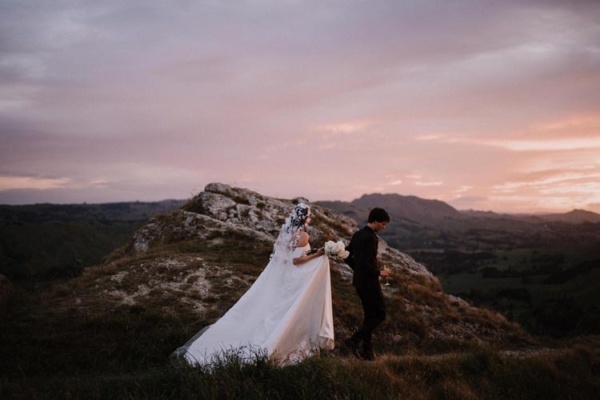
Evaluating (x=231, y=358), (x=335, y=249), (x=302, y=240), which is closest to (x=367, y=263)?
(x=335, y=249)

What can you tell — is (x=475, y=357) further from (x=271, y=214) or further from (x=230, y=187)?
(x=230, y=187)

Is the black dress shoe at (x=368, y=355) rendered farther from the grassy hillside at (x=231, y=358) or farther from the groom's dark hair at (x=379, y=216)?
the groom's dark hair at (x=379, y=216)

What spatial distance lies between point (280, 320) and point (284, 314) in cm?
17

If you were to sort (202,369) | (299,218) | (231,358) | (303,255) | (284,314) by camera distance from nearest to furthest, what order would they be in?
(202,369) → (231,358) → (284,314) → (303,255) → (299,218)

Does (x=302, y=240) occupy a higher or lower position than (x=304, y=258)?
higher

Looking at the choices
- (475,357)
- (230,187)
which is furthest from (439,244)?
(475,357)

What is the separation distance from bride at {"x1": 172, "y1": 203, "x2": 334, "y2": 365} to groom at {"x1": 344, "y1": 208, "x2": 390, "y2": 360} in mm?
774

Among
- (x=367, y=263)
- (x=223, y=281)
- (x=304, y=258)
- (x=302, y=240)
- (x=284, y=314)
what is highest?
(x=302, y=240)

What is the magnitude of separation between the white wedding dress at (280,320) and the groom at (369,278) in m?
0.78

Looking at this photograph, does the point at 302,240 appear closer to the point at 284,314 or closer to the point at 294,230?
the point at 294,230

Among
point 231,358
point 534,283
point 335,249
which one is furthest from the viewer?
point 534,283

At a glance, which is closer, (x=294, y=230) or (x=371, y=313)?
(x=371, y=313)

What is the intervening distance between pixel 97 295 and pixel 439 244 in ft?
643

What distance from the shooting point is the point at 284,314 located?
27.2ft
